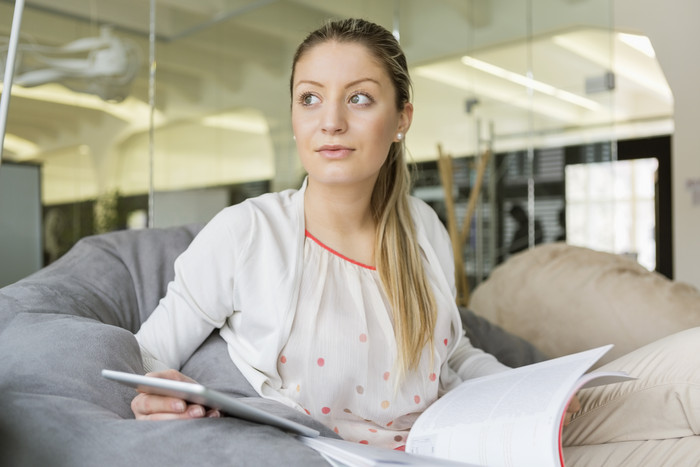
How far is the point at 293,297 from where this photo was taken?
0.99m

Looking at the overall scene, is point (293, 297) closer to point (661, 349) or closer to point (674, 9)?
point (661, 349)

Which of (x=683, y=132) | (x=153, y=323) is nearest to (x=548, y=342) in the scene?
(x=153, y=323)

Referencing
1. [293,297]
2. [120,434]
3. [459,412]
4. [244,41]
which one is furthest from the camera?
[244,41]

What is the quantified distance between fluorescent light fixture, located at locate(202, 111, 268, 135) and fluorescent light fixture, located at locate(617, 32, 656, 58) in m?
2.64

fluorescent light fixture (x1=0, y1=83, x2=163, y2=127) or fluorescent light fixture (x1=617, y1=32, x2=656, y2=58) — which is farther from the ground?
fluorescent light fixture (x1=617, y1=32, x2=656, y2=58)

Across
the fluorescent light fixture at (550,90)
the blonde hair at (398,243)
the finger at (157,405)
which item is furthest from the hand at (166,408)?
the fluorescent light fixture at (550,90)

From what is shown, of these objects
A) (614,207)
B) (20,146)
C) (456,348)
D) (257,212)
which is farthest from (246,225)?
(614,207)

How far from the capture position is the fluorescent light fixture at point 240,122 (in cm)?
385

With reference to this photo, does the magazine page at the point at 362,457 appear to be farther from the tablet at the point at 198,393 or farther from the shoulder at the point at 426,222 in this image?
the shoulder at the point at 426,222

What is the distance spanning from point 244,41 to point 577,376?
11.7ft

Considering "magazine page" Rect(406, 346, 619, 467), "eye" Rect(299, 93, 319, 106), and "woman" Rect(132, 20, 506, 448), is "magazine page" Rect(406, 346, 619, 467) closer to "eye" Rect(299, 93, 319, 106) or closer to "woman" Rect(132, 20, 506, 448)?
"woman" Rect(132, 20, 506, 448)

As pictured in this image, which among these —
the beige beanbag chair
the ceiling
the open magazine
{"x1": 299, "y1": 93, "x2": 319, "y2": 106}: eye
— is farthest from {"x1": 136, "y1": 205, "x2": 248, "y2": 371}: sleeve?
the ceiling

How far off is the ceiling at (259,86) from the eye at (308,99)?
200cm

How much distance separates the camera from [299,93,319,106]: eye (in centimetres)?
105
